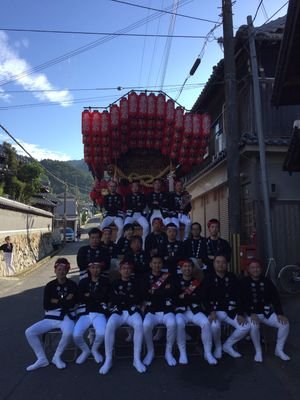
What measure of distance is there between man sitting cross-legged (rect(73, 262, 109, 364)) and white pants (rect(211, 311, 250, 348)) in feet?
5.64

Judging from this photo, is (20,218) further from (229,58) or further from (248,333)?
(248,333)

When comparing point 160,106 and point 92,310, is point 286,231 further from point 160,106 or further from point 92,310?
point 92,310

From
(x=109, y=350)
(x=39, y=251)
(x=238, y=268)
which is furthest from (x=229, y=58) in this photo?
(x=39, y=251)

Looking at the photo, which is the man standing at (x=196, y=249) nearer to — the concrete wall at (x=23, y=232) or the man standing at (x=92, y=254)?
the man standing at (x=92, y=254)

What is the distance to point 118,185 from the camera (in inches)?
432

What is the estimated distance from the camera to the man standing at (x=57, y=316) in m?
5.75

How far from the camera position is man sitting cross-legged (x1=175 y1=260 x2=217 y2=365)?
5.88 meters

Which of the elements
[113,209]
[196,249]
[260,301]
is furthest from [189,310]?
[113,209]

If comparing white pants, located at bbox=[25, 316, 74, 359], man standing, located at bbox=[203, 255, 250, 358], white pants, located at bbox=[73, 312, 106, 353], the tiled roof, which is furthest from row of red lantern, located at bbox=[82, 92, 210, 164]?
white pants, located at bbox=[25, 316, 74, 359]

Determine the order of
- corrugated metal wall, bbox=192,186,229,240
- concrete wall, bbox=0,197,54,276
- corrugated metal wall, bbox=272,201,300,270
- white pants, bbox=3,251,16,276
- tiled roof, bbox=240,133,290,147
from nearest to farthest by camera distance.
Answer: tiled roof, bbox=240,133,290,147
corrugated metal wall, bbox=272,201,300,270
corrugated metal wall, bbox=192,186,229,240
white pants, bbox=3,251,16,276
concrete wall, bbox=0,197,54,276

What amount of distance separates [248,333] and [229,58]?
574 centimetres

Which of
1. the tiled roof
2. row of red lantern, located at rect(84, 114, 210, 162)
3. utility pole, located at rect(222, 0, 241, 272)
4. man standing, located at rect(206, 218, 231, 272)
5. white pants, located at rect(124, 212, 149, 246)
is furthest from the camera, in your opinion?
the tiled roof

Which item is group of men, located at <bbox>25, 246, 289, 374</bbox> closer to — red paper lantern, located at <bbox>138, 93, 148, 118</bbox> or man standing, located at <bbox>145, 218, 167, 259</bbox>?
man standing, located at <bbox>145, 218, 167, 259</bbox>

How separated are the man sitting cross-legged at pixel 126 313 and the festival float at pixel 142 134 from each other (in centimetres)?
411
